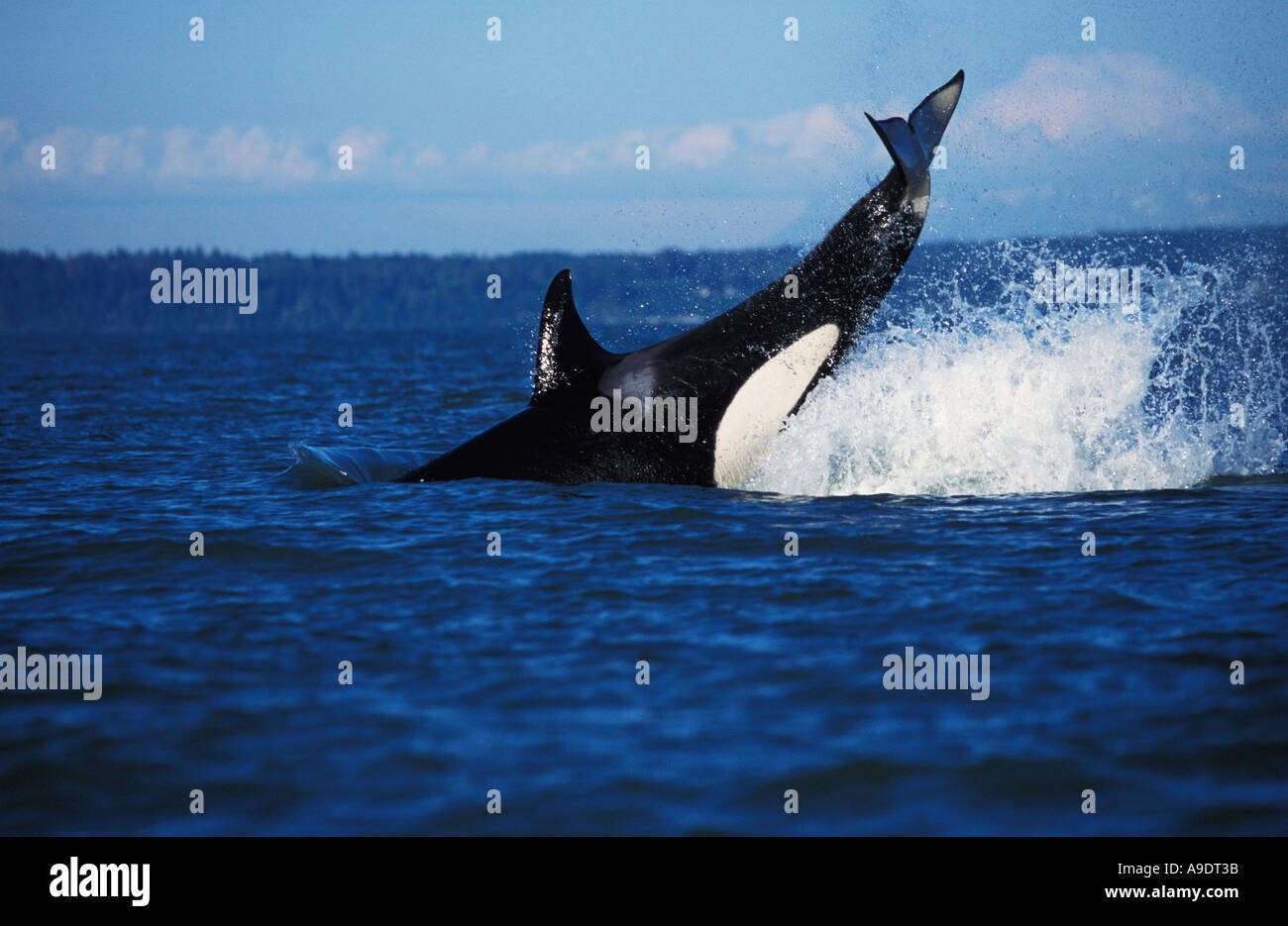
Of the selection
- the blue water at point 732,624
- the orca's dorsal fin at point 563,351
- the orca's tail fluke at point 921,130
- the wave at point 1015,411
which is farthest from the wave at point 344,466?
the orca's tail fluke at point 921,130

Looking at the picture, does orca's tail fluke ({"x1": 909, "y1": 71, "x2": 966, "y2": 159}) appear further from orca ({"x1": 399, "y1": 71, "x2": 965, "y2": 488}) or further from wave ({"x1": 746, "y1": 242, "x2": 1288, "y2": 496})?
wave ({"x1": 746, "y1": 242, "x2": 1288, "y2": 496})

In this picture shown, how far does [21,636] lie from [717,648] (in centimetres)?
462

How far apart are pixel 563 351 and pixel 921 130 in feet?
12.2

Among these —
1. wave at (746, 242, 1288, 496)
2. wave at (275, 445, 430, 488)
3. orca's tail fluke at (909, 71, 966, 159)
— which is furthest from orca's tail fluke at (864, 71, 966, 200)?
wave at (275, 445, 430, 488)

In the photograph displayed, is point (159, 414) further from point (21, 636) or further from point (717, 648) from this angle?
point (717, 648)

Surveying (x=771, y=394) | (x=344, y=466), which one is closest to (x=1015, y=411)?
(x=771, y=394)

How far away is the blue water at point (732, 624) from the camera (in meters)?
5.66

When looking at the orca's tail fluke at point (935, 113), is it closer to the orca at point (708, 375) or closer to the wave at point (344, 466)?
the orca at point (708, 375)

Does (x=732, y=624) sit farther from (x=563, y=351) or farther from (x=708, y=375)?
(x=563, y=351)

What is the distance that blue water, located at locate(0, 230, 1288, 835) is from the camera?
566 centimetres

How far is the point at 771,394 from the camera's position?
38.1 feet

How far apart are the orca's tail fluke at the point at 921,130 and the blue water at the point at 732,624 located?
2.38 m
